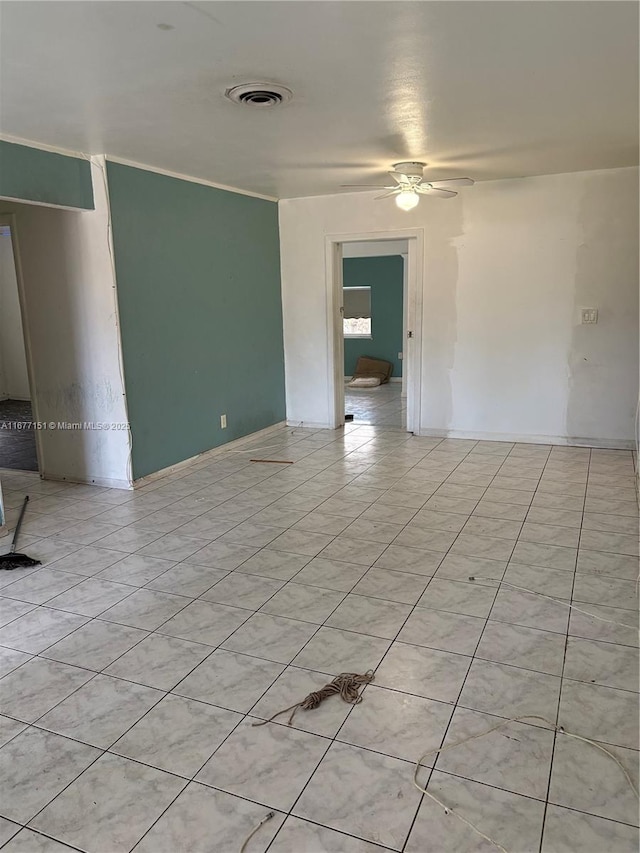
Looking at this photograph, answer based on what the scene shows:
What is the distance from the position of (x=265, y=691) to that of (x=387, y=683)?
1.41ft

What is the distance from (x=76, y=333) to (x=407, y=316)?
3.03 meters

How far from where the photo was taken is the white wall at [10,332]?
8312mm

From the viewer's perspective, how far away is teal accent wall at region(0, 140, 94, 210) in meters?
3.45

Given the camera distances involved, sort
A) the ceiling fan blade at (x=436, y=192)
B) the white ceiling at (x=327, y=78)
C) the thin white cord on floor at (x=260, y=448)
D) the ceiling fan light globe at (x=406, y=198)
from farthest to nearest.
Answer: the thin white cord on floor at (x=260, y=448)
the ceiling fan light globe at (x=406, y=198)
the ceiling fan blade at (x=436, y=192)
the white ceiling at (x=327, y=78)

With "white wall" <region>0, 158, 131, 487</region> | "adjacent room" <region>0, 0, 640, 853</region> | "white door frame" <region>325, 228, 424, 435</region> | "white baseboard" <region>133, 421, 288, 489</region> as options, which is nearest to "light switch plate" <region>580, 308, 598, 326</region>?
"adjacent room" <region>0, 0, 640, 853</region>

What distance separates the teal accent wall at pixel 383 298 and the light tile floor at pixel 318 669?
5560mm

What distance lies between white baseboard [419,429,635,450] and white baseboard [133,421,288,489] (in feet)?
4.91

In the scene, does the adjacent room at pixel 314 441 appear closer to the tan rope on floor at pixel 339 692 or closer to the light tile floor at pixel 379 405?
the tan rope on floor at pixel 339 692

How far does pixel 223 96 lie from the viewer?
9.22 feet

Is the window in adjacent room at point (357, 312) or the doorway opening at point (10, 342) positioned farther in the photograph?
the window in adjacent room at point (357, 312)

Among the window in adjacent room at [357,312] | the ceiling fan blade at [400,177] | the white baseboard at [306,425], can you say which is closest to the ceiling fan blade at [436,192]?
the ceiling fan blade at [400,177]

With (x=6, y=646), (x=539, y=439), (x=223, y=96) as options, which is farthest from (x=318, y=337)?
(x=6, y=646)

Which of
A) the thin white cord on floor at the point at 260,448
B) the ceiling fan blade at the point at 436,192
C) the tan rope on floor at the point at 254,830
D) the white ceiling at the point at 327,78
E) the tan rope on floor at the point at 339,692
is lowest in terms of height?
the tan rope on floor at the point at 254,830

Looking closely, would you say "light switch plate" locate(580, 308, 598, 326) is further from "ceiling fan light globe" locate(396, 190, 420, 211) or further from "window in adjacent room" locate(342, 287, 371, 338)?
"window in adjacent room" locate(342, 287, 371, 338)
